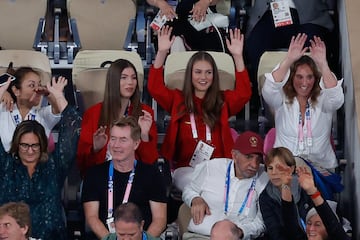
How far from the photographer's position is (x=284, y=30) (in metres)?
8.38

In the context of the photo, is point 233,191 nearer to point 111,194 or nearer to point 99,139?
point 111,194

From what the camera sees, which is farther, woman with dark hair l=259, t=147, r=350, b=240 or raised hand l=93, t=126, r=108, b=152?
raised hand l=93, t=126, r=108, b=152

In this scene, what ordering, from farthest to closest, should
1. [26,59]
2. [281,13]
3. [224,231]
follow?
[281,13] < [26,59] < [224,231]

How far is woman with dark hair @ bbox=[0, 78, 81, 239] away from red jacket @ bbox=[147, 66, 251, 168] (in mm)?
881

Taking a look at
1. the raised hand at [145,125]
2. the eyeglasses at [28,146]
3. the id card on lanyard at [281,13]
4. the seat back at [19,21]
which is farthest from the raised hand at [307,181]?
the seat back at [19,21]

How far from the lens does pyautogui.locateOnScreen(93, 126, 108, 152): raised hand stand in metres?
7.22

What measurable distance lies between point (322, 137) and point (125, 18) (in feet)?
7.10

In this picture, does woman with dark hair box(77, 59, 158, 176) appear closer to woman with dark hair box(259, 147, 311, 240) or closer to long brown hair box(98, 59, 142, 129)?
long brown hair box(98, 59, 142, 129)

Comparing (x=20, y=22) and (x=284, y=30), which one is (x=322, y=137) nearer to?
(x=284, y=30)

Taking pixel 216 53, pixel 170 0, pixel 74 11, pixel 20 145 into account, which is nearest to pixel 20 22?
pixel 74 11

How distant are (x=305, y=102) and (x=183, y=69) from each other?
0.92 meters

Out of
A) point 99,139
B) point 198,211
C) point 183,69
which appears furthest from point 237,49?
point 198,211

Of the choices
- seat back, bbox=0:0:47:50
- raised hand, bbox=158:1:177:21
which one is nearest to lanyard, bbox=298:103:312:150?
raised hand, bbox=158:1:177:21

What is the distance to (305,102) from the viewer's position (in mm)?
7344
